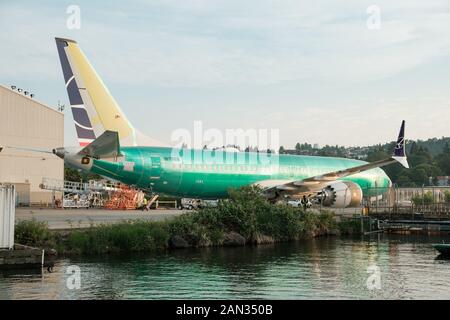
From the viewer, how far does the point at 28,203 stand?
61.8 meters

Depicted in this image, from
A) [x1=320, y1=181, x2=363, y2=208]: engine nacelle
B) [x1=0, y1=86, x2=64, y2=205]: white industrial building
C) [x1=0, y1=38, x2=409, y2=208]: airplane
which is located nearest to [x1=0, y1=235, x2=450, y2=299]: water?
[x1=0, y1=38, x2=409, y2=208]: airplane

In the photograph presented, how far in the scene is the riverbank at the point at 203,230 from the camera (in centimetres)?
2775

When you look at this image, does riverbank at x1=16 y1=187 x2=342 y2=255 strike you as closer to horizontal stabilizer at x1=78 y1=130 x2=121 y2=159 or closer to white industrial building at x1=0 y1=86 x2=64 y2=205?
horizontal stabilizer at x1=78 y1=130 x2=121 y2=159

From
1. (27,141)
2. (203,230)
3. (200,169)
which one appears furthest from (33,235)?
(27,141)

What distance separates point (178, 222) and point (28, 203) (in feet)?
114

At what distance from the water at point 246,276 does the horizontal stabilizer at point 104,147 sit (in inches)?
240

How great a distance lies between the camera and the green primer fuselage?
35.9 m

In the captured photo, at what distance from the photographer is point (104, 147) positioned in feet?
105

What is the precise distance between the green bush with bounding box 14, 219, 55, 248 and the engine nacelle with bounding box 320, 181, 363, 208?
21.4 metres

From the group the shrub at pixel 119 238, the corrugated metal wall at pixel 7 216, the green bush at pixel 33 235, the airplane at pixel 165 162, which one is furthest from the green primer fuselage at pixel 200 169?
the corrugated metal wall at pixel 7 216

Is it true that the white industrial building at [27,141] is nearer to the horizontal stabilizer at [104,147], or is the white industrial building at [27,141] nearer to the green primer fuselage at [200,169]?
the green primer fuselage at [200,169]

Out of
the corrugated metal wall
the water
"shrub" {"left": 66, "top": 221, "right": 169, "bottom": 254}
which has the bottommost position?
the water

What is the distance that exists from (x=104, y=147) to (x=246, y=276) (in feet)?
43.1
